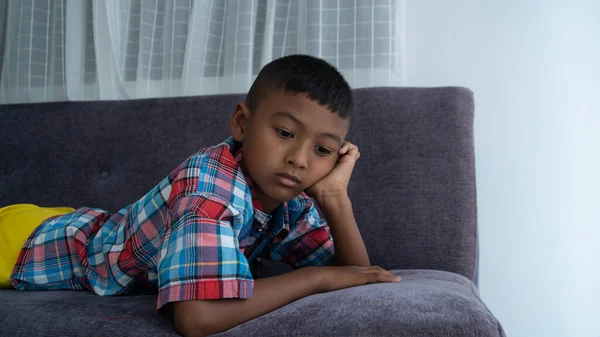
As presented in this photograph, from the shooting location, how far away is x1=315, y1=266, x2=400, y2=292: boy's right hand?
1177mm

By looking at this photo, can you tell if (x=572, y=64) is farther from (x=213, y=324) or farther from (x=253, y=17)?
(x=213, y=324)

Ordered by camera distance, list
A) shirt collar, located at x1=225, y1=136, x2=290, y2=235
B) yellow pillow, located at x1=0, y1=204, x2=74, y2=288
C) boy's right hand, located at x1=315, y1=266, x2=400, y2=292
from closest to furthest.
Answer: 1. boy's right hand, located at x1=315, y1=266, x2=400, y2=292
2. shirt collar, located at x1=225, y1=136, x2=290, y2=235
3. yellow pillow, located at x1=0, y1=204, x2=74, y2=288

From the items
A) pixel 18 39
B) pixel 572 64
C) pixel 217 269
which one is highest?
pixel 18 39

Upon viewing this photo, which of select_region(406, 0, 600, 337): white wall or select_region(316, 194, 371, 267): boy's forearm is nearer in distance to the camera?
select_region(316, 194, 371, 267): boy's forearm

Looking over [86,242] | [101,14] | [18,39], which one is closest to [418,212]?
[86,242]

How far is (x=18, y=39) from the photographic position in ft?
8.11

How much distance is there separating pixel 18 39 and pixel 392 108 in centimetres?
168

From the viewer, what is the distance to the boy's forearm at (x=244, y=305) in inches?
39.2

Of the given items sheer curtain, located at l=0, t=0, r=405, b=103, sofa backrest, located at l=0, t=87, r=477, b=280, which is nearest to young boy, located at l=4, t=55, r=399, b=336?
sofa backrest, located at l=0, t=87, r=477, b=280

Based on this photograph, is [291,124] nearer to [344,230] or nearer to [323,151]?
[323,151]

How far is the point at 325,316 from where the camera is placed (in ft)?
3.11

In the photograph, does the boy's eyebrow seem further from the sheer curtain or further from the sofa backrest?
the sheer curtain

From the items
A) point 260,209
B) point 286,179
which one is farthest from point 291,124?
point 260,209

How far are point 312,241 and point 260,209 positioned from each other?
0.22 m
